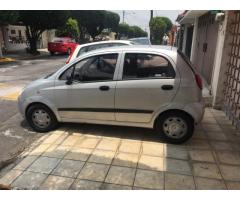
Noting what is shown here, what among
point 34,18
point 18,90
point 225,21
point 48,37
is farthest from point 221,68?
Answer: point 48,37

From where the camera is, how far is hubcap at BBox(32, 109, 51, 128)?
5.00 meters

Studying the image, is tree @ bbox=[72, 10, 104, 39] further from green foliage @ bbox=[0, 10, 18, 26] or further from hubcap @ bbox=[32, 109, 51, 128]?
hubcap @ bbox=[32, 109, 51, 128]

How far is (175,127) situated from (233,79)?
235cm

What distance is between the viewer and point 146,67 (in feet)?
14.5

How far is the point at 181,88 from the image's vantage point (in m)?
4.25

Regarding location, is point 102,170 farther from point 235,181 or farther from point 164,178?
point 235,181

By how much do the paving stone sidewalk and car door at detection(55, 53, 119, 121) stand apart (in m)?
0.47

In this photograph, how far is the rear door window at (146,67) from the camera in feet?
14.1

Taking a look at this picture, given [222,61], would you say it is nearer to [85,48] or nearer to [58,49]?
[85,48]

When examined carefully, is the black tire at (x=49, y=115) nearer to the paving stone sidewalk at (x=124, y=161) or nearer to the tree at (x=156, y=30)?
the paving stone sidewalk at (x=124, y=161)

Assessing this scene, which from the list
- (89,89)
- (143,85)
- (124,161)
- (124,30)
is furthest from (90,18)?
(124,30)

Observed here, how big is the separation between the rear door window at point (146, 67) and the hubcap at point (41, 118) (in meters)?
1.72

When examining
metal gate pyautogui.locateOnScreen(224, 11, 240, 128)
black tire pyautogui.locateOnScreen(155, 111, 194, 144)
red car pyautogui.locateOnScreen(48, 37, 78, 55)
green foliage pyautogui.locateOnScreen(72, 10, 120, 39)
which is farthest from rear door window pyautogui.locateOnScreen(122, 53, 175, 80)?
green foliage pyautogui.locateOnScreen(72, 10, 120, 39)

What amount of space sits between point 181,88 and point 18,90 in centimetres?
627
